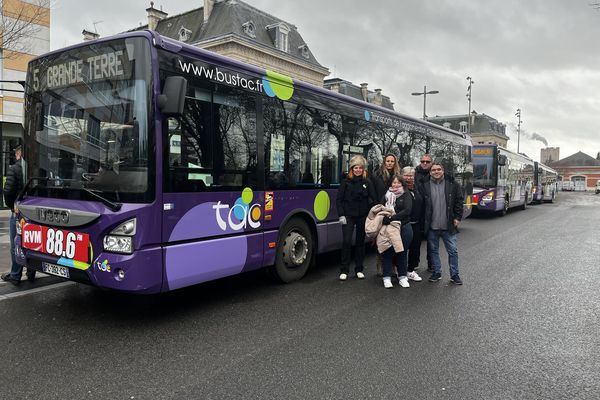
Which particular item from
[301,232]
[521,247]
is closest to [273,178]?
[301,232]

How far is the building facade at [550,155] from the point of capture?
383ft

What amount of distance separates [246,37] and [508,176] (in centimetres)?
2395

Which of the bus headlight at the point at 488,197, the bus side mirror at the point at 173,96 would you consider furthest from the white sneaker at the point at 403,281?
the bus headlight at the point at 488,197

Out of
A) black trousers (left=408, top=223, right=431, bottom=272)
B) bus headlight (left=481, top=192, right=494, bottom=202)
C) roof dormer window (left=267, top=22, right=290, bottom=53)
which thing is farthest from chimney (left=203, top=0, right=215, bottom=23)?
black trousers (left=408, top=223, right=431, bottom=272)

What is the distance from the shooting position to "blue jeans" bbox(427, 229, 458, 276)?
6.51 meters

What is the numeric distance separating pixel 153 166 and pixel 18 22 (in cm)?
954

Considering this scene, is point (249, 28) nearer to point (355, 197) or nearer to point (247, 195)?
point (355, 197)

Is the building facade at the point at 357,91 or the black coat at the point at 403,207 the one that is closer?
the black coat at the point at 403,207

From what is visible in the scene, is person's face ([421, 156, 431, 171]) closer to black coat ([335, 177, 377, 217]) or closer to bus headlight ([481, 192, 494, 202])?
black coat ([335, 177, 377, 217])

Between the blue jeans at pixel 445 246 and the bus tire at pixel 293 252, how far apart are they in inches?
74.3

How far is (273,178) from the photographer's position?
5.85 meters

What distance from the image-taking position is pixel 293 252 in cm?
628

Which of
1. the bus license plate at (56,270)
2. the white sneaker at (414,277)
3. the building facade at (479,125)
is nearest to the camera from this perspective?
the bus license plate at (56,270)

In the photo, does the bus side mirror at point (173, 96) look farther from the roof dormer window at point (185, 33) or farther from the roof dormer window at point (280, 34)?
the roof dormer window at point (185, 33)
